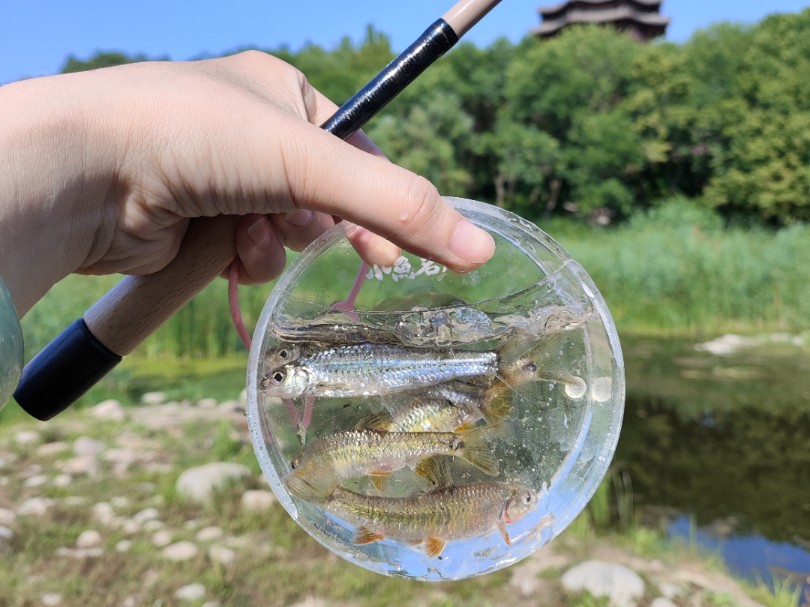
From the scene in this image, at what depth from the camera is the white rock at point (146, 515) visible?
105 inches

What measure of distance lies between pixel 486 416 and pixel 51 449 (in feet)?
9.55

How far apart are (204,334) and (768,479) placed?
355 cm

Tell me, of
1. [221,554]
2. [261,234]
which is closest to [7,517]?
[221,554]

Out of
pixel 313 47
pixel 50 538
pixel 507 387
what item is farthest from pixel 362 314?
pixel 313 47

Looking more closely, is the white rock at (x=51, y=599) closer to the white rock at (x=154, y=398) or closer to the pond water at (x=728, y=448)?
the white rock at (x=154, y=398)

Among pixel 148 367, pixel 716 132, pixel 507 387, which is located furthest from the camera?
pixel 716 132

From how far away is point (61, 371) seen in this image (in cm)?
123

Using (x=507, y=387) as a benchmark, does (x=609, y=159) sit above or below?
above

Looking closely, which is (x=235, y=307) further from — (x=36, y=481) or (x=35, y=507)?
(x=36, y=481)

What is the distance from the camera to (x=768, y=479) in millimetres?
3572

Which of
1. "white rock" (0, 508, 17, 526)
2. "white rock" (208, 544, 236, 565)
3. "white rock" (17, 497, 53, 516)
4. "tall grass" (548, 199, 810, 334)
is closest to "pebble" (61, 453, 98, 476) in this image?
"white rock" (17, 497, 53, 516)

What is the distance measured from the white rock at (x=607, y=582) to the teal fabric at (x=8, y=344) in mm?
2066

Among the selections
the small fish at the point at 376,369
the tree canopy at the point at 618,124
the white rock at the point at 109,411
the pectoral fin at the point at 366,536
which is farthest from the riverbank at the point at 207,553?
the tree canopy at the point at 618,124

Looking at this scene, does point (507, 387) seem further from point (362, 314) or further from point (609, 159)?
point (609, 159)
